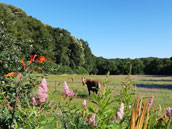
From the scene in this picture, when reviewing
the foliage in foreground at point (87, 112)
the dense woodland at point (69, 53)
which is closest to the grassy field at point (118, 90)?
the foliage in foreground at point (87, 112)

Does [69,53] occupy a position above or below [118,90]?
above

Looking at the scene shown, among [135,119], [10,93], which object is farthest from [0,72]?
[135,119]

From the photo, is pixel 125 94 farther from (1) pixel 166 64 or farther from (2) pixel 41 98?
(1) pixel 166 64

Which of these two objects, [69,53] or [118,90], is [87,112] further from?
[69,53]

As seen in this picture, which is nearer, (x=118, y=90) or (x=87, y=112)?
(x=87, y=112)

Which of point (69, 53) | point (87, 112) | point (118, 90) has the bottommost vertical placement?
point (87, 112)

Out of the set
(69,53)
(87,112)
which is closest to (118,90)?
(87,112)

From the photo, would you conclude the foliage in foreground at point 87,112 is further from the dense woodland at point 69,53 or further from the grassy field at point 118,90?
the dense woodland at point 69,53

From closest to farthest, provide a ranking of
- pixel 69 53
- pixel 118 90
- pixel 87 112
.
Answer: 1. pixel 87 112
2. pixel 118 90
3. pixel 69 53

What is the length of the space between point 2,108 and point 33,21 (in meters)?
56.7

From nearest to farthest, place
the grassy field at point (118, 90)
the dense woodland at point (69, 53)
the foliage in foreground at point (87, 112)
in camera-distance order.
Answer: the foliage in foreground at point (87, 112) < the grassy field at point (118, 90) < the dense woodland at point (69, 53)

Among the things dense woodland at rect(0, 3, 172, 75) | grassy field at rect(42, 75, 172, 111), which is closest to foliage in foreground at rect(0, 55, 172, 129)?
grassy field at rect(42, 75, 172, 111)


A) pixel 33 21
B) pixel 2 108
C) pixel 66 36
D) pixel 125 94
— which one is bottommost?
pixel 2 108

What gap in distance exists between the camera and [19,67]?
184 inches
